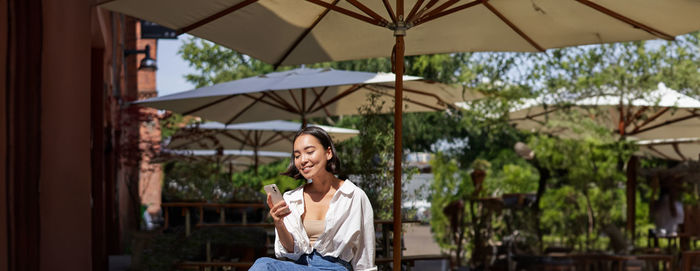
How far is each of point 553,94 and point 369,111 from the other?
4.21 m

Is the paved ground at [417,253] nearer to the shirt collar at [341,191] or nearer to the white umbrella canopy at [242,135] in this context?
the white umbrella canopy at [242,135]

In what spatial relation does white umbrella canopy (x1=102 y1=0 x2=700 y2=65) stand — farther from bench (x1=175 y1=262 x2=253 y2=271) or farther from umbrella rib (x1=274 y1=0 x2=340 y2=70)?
bench (x1=175 y1=262 x2=253 y2=271)

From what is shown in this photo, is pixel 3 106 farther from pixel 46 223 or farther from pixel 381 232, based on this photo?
pixel 381 232

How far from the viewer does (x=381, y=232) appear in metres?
8.16

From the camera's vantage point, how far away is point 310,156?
4.19 m

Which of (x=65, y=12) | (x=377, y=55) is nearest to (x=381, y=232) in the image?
(x=377, y=55)

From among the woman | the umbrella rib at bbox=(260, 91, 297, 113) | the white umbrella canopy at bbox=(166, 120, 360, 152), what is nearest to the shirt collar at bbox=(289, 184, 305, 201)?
the woman

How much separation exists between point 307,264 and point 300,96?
7.23 metres

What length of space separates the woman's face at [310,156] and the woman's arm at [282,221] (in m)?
0.26

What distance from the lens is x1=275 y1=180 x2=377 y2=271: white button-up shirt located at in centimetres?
403

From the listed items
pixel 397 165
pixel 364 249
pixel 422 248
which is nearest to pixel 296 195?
pixel 364 249

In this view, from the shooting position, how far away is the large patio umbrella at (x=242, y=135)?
14.6m

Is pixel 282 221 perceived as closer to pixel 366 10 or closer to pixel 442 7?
pixel 366 10

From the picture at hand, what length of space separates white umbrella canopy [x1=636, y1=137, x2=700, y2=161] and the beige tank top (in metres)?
9.82
